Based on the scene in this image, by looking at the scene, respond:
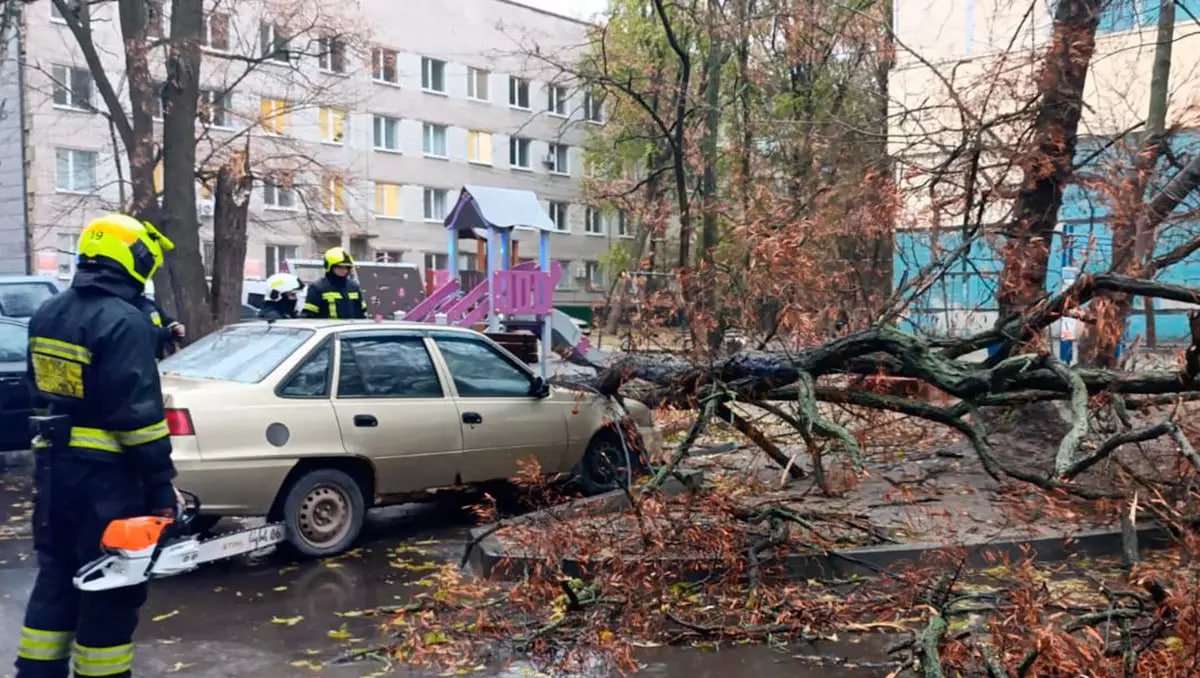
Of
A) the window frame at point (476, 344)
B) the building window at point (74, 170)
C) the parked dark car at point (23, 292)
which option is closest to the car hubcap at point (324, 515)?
the window frame at point (476, 344)

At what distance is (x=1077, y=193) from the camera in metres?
9.37

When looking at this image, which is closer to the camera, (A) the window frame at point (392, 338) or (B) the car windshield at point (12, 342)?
(A) the window frame at point (392, 338)

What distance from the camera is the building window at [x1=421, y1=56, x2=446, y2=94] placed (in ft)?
136

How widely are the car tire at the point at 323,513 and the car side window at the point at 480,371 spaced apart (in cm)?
117

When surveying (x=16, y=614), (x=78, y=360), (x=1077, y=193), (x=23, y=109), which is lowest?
(x=16, y=614)

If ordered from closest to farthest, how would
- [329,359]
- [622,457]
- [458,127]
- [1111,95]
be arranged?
[329,359] → [622,457] → [1111,95] → [458,127]

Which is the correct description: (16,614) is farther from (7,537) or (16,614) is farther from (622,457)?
(622,457)

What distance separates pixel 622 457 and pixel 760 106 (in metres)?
11.5

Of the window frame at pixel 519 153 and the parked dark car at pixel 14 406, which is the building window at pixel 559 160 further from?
the parked dark car at pixel 14 406

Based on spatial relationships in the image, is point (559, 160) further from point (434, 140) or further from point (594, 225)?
point (434, 140)

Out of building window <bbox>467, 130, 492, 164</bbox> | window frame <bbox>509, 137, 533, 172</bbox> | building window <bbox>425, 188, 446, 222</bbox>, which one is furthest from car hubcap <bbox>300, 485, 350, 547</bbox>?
window frame <bbox>509, 137, 533, 172</bbox>

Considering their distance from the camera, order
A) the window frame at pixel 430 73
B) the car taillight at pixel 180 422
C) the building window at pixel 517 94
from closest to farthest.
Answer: the car taillight at pixel 180 422 < the window frame at pixel 430 73 < the building window at pixel 517 94

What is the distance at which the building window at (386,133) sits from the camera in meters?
40.2

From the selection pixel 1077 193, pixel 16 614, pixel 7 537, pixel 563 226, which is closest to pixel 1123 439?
pixel 1077 193
